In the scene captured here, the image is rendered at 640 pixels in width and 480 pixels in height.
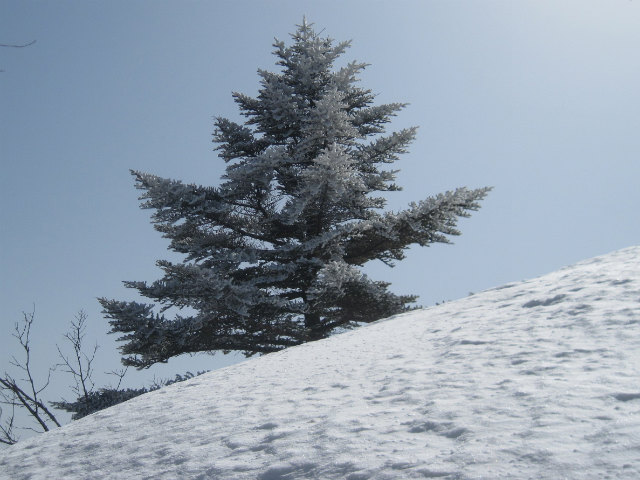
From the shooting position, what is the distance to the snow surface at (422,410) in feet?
6.93

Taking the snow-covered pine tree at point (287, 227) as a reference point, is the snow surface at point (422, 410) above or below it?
below

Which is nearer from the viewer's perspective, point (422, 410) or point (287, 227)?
point (422, 410)

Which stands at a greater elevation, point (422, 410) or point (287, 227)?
point (287, 227)

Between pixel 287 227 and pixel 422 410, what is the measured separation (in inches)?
374

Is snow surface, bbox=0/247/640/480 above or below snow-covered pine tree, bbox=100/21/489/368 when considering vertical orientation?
below

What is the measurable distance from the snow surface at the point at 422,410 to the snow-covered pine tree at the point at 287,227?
16.5 ft

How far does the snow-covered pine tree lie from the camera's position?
31.7 ft

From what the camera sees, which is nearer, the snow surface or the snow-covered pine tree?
the snow surface

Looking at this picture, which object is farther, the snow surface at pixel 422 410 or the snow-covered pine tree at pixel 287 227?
the snow-covered pine tree at pixel 287 227

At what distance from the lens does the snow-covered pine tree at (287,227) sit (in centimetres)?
966

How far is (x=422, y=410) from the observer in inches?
104

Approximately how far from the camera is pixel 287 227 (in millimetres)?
11992

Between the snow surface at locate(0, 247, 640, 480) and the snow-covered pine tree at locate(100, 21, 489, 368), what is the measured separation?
16.5ft

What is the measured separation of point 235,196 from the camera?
11.4m
